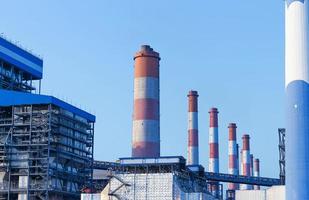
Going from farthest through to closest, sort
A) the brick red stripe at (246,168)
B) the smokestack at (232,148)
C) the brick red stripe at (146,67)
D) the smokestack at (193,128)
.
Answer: the brick red stripe at (246,168) → the smokestack at (232,148) → the smokestack at (193,128) → the brick red stripe at (146,67)

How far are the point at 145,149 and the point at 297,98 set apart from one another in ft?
49.5

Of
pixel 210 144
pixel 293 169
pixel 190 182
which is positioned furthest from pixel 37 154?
pixel 210 144

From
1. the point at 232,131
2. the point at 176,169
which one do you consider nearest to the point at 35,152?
the point at 176,169

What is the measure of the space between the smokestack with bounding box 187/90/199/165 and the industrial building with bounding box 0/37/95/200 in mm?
22874

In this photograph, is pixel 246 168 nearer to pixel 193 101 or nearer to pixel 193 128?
pixel 193 128

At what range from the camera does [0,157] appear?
41938 mm

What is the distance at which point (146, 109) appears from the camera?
47.6 meters

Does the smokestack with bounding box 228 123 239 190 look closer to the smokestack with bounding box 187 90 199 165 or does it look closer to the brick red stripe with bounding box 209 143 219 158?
the brick red stripe with bounding box 209 143 219 158

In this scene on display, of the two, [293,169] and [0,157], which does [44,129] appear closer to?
[0,157]

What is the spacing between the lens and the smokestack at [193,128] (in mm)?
65938

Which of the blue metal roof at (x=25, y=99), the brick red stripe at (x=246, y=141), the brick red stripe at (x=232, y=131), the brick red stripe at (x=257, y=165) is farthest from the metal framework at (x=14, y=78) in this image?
the brick red stripe at (x=257, y=165)

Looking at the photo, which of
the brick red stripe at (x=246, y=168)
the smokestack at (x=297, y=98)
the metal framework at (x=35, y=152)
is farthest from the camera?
the brick red stripe at (x=246, y=168)

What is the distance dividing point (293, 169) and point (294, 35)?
800 centimetres

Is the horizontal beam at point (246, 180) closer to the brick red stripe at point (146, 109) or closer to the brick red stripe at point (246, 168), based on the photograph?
the brick red stripe at point (246, 168)
